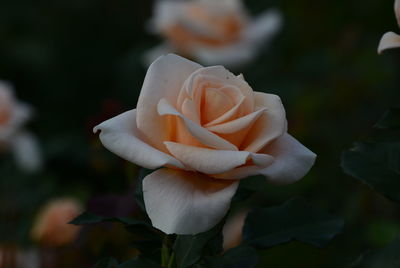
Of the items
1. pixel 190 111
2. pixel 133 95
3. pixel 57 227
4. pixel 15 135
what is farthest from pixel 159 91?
pixel 133 95

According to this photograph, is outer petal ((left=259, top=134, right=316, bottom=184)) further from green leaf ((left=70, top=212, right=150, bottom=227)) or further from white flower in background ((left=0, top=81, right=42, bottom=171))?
white flower in background ((left=0, top=81, right=42, bottom=171))

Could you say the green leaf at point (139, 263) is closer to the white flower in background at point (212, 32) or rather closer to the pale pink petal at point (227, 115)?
the pale pink petal at point (227, 115)

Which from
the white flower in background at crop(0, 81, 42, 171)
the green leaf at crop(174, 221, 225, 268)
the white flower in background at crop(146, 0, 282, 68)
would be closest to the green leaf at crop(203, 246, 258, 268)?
the green leaf at crop(174, 221, 225, 268)

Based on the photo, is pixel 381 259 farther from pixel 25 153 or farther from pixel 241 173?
pixel 25 153


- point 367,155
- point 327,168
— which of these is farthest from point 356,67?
point 367,155

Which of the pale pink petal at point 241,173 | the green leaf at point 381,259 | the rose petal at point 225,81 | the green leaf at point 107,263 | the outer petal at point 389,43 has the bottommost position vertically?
the green leaf at point 107,263

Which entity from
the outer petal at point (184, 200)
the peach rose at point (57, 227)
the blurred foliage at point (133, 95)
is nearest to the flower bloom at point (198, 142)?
the outer petal at point (184, 200)
